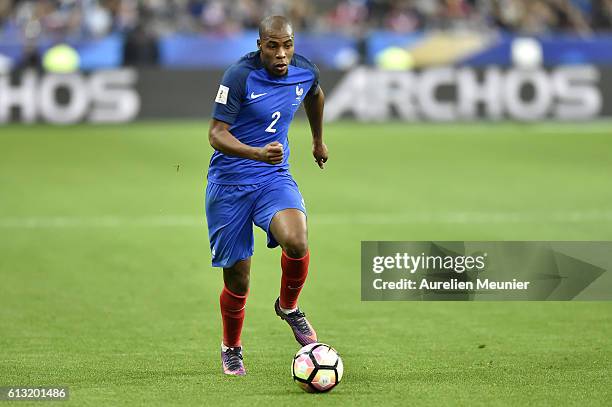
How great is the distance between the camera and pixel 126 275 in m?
11.1

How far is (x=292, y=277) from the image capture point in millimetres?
7586

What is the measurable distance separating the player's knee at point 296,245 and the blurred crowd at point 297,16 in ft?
64.6

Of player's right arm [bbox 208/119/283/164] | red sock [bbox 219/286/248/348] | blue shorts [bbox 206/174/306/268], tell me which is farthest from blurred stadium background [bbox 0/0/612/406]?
player's right arm [bbox 208/119/283/164]

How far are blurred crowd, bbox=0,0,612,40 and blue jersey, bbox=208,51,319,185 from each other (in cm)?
1929

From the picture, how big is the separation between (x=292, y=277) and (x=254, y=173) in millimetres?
691

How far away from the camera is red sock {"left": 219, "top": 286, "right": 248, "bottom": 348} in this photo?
25.1ft

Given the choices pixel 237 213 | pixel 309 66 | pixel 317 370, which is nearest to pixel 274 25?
pixel 309 66

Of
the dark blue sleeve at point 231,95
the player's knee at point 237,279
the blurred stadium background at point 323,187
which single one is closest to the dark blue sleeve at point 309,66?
the dark blue sleeve at point 231,95

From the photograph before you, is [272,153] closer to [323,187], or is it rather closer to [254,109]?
[254,109]

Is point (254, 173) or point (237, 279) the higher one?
point (254, 173)

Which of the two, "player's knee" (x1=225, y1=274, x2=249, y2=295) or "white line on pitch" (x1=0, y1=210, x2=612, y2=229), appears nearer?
"player's knee" (x1=225, y1=274, x2=249, y2=295)

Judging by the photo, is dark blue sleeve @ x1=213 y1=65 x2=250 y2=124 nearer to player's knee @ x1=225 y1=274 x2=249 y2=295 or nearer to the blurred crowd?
player's knee @ x1=225 y1=274 x2=249 y2=295

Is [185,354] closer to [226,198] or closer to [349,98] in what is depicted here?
[226,198]

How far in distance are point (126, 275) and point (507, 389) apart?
4.98 meters
